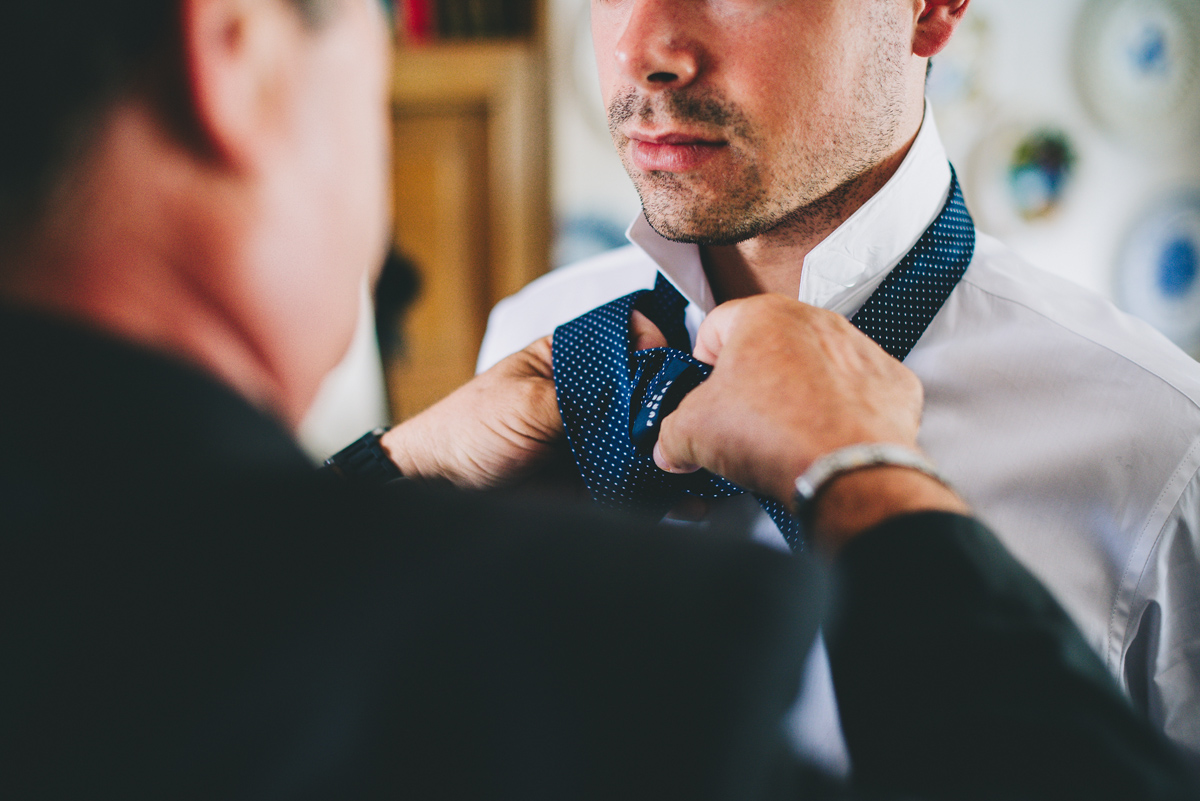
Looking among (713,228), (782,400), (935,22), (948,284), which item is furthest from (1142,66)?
(782,400)

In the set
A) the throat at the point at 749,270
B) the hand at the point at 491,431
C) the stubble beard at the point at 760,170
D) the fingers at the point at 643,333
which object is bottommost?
the hand at the point at 491,431

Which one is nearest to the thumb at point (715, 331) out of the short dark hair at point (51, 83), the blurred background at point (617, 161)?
the short dark hair at point (51, 83)

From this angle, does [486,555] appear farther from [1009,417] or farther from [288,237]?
[1009,417]

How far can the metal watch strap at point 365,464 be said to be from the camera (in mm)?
722

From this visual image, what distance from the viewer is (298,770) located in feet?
0.78

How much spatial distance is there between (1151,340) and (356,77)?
0.77m

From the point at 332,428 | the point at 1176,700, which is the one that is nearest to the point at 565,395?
the point at 1176,700

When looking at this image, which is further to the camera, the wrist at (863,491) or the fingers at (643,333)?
the fingers at (643,333)

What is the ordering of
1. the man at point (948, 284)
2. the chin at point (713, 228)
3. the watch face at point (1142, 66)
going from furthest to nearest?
1. the watch face at point (1142, 66)
2. the chin at point (713, 228)
3. the man at point (948, 284)

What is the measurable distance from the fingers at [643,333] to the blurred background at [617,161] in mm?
1507

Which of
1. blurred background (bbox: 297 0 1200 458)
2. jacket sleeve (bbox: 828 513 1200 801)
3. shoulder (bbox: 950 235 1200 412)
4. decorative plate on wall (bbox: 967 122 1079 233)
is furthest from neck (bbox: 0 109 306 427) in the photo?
decorative plate on wall (bbox: 967 122 1079 233)

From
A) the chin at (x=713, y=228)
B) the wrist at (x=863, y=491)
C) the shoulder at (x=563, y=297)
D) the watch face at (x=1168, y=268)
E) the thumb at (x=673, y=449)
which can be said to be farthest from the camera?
the watch face at (x=1168, y=268)

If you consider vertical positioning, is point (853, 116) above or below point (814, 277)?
above

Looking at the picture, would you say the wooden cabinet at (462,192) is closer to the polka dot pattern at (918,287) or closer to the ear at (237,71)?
the polka dot pattern at (918,287)
